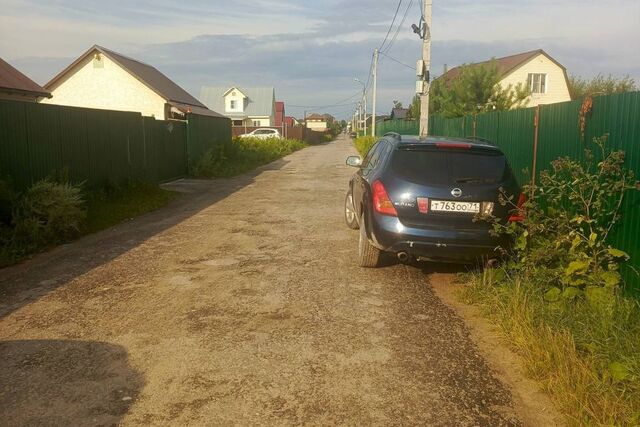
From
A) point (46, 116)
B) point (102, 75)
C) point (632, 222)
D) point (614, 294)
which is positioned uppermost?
point (102, 75)

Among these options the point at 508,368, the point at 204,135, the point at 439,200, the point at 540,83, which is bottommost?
the point at 508,368

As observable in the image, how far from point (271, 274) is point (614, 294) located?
3.55 metres

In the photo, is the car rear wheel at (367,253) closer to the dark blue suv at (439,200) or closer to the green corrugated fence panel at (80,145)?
the dark blue suv at (439,200)

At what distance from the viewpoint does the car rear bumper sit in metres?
5.78

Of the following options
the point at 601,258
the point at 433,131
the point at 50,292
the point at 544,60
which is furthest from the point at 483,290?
the point at 544,60

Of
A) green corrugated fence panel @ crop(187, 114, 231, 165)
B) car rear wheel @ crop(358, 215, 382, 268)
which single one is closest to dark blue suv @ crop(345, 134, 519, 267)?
car rear wheel @ crop(358, 215, 382, 268)

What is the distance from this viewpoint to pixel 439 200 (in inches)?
229

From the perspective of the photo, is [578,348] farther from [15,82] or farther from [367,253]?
[15,82]

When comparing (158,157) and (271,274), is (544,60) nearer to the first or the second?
(158,157)

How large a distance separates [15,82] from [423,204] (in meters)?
17.5

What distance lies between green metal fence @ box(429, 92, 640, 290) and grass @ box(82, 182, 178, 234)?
707 centimetres

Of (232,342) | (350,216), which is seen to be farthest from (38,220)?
(232,342)

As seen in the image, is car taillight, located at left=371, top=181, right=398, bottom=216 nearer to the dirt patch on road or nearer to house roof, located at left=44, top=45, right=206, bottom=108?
the dirt patch on road

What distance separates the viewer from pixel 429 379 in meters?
3.85
